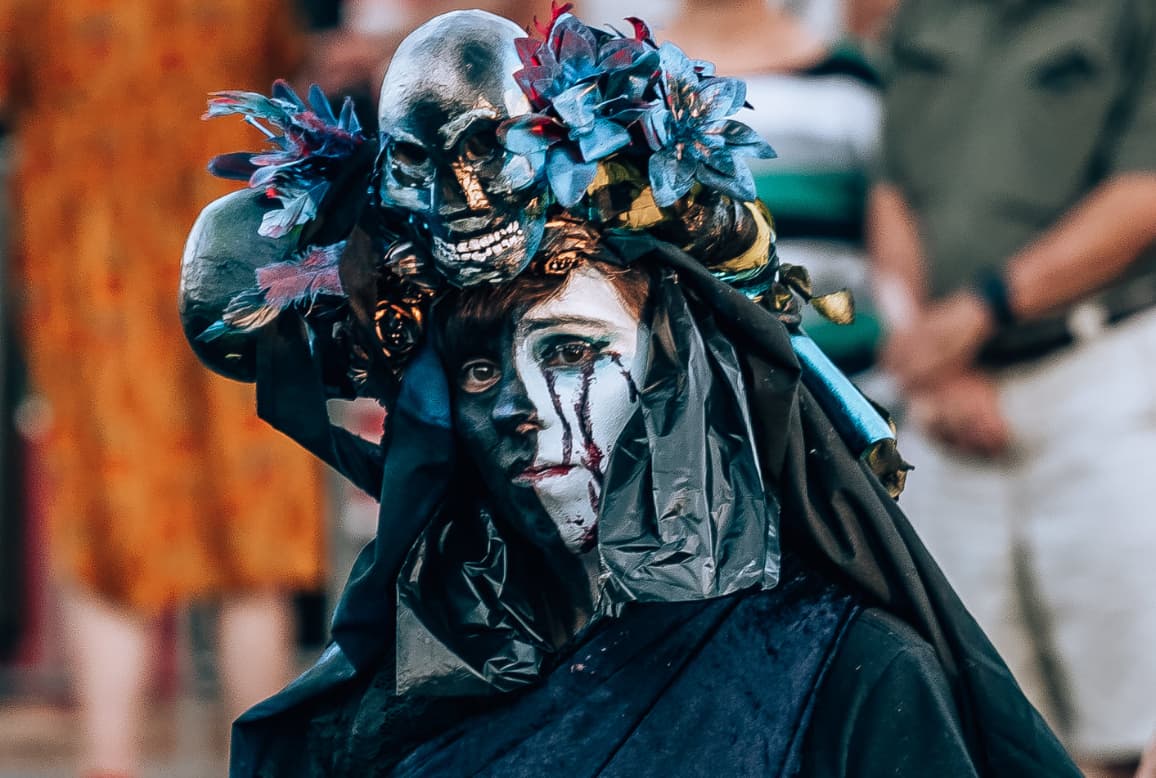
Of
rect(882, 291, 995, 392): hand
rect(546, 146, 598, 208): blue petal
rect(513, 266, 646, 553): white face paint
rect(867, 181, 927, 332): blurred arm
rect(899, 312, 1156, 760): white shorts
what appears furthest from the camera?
rect(867, 181, 927, 332): blurred arm

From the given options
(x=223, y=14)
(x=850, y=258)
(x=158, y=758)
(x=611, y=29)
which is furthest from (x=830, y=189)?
(x=158, y=758)

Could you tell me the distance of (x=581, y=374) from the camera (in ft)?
6.53

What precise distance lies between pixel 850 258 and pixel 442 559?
190cm

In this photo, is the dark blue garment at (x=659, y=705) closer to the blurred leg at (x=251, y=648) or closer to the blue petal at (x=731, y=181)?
the blue petal at (x=731, y=181)

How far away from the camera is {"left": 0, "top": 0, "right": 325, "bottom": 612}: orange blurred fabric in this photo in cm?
398

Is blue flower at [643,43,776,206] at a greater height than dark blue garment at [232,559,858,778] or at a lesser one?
greater

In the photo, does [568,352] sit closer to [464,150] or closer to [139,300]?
[464,150]

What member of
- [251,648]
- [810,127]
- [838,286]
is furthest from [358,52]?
[251,648]

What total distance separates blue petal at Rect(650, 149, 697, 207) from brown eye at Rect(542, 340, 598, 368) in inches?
7.1

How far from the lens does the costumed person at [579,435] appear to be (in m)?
1.90

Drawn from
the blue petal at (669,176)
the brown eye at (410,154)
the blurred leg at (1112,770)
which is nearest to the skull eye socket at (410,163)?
the brown eye at (410,154)

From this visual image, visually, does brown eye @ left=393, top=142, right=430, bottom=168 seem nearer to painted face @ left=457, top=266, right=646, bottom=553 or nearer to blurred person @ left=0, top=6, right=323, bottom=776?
painted face @ left=457, top=266, right=646, bottom=553

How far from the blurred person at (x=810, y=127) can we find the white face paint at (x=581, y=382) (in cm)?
170

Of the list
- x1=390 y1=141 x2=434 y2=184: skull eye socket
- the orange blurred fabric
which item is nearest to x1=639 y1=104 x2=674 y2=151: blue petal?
x1=390 y1=141 x2=434 y2=184: skull eye socket
